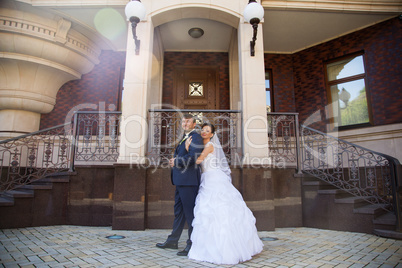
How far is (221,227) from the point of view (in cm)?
323

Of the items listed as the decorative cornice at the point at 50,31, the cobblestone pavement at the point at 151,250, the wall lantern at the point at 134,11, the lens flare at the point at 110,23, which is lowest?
the cobblestone pavement at the point at 151,250

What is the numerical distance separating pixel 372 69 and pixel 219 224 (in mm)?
6964

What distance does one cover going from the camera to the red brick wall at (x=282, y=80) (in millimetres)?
8711

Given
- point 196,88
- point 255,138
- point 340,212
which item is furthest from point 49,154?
point 340,212

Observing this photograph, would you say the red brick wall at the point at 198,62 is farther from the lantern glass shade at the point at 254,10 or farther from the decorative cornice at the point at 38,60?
the lantern glass shade at the point at 254,10

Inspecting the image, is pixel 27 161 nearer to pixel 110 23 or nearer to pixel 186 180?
pixel 110 23

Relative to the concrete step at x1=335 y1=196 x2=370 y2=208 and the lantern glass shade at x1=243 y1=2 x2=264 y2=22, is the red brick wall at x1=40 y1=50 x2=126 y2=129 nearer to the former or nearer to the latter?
the lantern glass shade at x1=243 y1=2 x2=264 y2=22

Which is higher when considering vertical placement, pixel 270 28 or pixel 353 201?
pixel 270 28

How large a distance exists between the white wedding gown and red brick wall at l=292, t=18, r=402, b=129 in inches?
226

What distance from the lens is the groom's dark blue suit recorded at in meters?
3.63

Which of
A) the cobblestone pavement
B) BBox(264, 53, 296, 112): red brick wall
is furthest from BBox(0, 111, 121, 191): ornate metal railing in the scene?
BBox(264, 53, 296, 112): red brick wall

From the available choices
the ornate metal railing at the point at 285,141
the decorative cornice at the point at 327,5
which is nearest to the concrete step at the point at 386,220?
the ornate metal railing at the point at 285,141

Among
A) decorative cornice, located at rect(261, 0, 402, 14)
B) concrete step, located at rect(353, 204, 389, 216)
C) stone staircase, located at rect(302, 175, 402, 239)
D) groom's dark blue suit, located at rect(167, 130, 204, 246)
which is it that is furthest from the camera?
decorative cornice, located at rect(261, 0, 402, 14)

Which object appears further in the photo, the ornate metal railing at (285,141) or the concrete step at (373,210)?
the ornate metal railing at (285,141)
